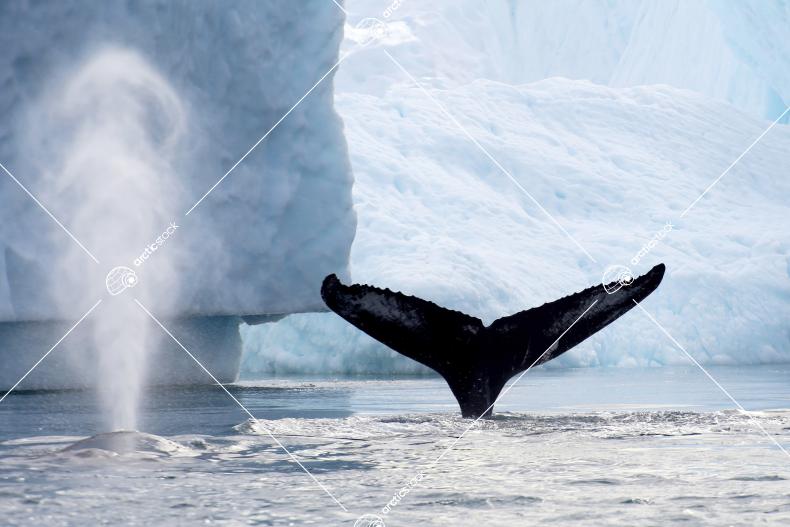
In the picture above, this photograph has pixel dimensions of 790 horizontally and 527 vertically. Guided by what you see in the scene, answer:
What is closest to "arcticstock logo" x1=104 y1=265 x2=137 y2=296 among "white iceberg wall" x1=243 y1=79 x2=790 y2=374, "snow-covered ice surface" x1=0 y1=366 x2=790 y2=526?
"snow-covered ice surface" x1=0 y1=366 x2=790 y2=526

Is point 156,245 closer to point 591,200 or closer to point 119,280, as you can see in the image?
point 119,280

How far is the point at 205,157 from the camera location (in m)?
16.0

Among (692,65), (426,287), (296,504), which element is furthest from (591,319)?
(692,65)

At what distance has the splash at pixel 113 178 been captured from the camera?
45.6 feet

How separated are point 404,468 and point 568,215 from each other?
26.6 meters

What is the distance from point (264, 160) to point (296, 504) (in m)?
12.9

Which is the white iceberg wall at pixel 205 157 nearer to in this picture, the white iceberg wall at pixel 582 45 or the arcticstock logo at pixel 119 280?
the arcticstock logo at pixel 119 280

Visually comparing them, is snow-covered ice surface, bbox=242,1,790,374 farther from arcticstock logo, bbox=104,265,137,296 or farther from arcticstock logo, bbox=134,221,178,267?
arcticstock logo, bbox=104,265,137,296

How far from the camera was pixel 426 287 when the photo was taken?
2311cm

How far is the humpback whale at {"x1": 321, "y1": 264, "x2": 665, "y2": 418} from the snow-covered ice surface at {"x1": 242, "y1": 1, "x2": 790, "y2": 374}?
15060 mm

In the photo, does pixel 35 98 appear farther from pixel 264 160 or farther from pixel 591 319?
pixel 591 319

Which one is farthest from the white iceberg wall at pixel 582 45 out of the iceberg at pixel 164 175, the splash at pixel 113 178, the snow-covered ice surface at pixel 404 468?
the snow-covered ice surface at pixel 404 468

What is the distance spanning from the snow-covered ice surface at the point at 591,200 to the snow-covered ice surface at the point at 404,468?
1465 centimetres

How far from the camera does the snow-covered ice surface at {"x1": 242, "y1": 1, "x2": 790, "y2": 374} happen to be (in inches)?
980
